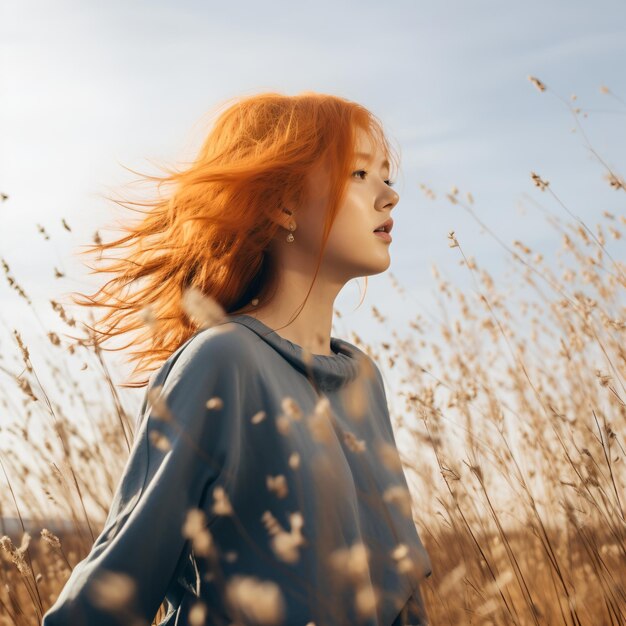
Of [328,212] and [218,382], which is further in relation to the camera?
[328,212]

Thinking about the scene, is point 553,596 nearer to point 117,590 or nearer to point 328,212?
point 328,212

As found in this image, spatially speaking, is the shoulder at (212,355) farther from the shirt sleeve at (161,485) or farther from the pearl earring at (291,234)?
the pearl earring at (291,234)

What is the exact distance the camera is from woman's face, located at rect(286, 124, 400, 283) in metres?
1.43

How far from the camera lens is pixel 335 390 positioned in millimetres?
1454

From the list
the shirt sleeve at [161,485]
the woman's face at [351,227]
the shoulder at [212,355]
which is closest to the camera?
the shirt sleeve at [161,485]

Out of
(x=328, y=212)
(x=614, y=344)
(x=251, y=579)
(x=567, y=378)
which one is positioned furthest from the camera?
(x=567, y=378)

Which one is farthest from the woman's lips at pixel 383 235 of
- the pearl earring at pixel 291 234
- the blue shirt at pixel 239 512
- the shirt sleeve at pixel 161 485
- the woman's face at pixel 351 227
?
the shirt sleeve at pixel 161 485

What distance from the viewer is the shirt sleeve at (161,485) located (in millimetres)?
1022

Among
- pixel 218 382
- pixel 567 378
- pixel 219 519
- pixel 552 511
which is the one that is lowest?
pixel 552 511

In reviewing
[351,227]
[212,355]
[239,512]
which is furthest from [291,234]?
[239,512]

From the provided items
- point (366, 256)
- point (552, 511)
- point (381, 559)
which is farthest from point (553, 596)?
point (366, 256)

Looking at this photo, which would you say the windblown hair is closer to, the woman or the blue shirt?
the woman

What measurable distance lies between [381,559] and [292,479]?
0.25m

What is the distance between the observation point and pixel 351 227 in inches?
56.4
